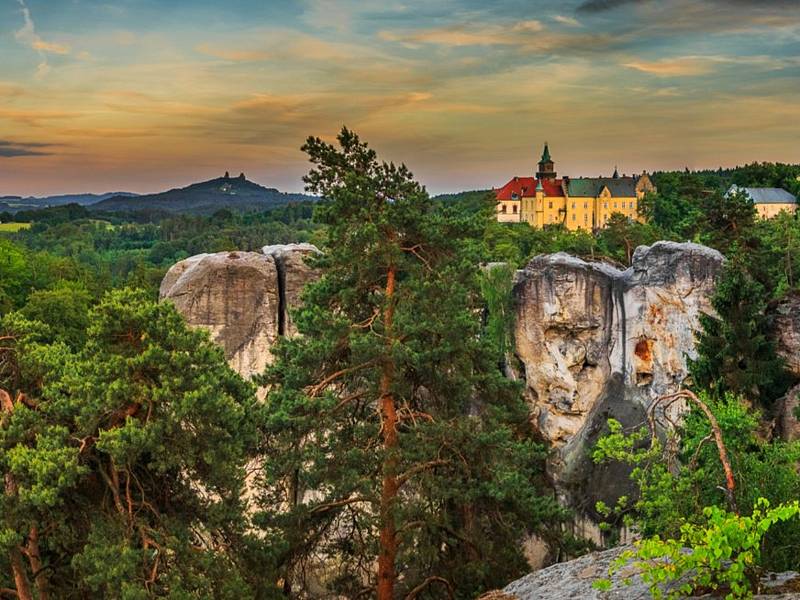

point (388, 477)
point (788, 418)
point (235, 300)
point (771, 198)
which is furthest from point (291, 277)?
point (771, 198)

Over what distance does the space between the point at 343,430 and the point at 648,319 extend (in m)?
16.5

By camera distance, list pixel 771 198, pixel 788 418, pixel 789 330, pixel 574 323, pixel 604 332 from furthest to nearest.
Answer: pixel 771 198
pixel 604 332
pixel 574 323
pixel 789 330
pixel 788 418

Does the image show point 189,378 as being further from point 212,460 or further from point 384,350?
point 384,350

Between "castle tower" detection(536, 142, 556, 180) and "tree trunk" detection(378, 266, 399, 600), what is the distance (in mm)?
89895

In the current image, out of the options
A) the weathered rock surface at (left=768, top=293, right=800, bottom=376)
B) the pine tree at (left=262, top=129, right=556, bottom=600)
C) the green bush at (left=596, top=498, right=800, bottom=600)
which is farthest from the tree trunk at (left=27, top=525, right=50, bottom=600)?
the weathered rock surface at (left=768, top=293, right=800, bottom=376)

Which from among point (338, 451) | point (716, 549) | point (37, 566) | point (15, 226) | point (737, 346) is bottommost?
point (37, 566)

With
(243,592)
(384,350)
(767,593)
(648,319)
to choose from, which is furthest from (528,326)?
(767,593)

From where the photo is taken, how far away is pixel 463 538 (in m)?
12.2

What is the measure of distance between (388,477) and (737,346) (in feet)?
39.5

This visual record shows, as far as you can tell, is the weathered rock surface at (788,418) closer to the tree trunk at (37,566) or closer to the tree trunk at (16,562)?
the tree trunk at (37,566)

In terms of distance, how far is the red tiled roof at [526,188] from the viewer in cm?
9462

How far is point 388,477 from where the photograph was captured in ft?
39.8

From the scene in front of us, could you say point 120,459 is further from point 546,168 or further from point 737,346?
point 546,168

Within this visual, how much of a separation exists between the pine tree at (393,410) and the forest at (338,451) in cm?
4
